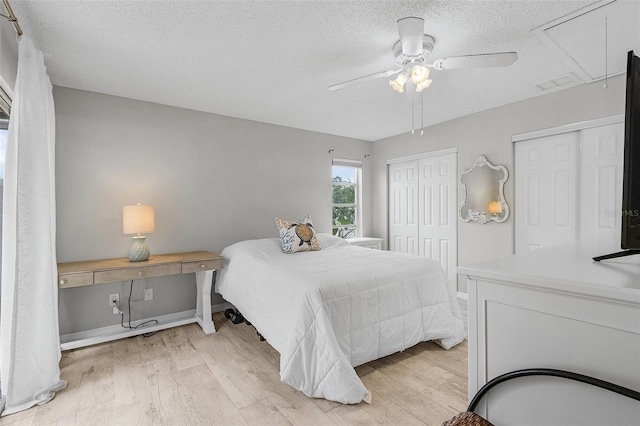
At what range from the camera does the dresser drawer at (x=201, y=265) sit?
2.95 meters

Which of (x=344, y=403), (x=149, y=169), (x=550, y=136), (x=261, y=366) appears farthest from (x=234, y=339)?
(x=550, y=136)

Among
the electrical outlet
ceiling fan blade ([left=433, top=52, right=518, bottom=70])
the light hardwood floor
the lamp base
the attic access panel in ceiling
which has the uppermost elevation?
the attic access panel in ceiling

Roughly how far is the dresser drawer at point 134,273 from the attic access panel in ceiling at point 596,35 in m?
3.41

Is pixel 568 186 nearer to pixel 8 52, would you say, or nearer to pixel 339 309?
pixel 339 309

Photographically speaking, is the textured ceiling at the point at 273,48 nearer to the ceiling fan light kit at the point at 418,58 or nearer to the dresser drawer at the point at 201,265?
the ceiling fan light kit at the point at 418,58

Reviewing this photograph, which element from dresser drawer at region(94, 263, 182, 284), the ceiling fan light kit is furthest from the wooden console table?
the ceiling fan light kit

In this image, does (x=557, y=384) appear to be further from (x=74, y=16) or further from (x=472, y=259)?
(x=472, y=259)

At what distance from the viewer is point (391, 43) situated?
2.16 metres

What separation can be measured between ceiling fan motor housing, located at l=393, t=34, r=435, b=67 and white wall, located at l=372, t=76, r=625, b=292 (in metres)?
1.92

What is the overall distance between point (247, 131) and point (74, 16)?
2.17 meters

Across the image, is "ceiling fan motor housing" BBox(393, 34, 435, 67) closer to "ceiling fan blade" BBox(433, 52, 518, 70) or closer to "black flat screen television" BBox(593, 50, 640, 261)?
"ceiling fan blade" BBox(433, 52, 518, 70)

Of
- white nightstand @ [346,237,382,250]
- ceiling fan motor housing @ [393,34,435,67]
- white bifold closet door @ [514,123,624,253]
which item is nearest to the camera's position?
ceiling fan motor housing @ [393,34,435,67]

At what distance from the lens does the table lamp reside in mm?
2840

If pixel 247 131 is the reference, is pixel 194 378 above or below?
below
